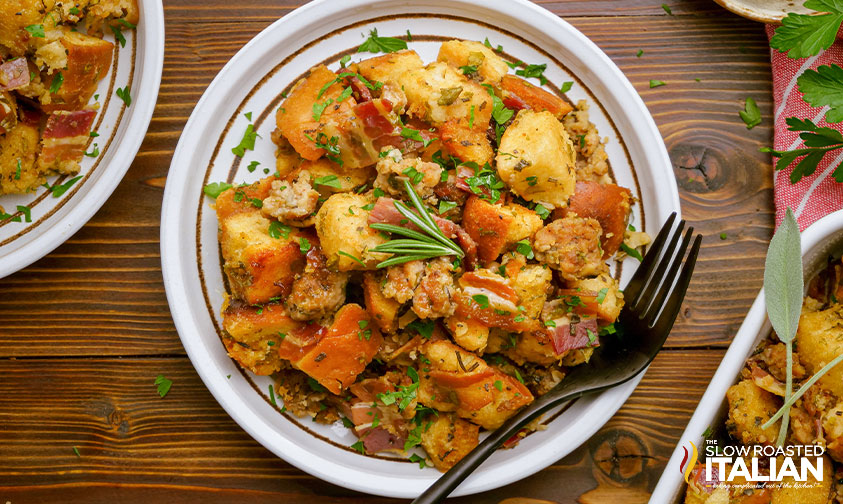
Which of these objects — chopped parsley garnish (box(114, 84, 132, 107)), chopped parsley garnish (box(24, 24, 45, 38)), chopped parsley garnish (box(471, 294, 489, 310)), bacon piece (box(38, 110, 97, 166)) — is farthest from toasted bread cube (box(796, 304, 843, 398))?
chopped parsley garnish (box(24, 24, 45, 38))

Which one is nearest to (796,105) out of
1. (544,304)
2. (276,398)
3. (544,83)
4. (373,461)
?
(544,83)

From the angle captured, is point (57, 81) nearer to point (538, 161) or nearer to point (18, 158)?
point (18, 158)

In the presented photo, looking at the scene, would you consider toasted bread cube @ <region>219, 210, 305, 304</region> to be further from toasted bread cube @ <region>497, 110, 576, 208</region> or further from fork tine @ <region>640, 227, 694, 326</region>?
fork tine @ <region>640, 227, 694, 326</region>

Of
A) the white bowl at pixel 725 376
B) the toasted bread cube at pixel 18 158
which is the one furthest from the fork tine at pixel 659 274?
the toasted bread cube at pixel 18 158

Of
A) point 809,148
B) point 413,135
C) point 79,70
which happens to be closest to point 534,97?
point 413,135

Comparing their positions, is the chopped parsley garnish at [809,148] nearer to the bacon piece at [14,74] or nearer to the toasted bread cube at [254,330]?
the toasted bread cube at [254,330]

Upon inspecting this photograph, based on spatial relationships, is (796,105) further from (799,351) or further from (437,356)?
(437,356)
